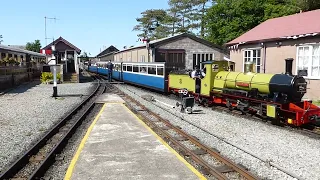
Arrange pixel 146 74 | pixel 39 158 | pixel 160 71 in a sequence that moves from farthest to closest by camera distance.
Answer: pixel 146 74 → pixel 160 71 → pixel 39 158

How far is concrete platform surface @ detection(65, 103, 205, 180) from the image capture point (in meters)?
5.85

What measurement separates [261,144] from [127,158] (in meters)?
3.63

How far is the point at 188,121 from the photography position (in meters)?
11.3

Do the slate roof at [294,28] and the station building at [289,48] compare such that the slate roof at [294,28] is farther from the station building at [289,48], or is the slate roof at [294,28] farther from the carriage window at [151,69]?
the carriage window at [151,69]

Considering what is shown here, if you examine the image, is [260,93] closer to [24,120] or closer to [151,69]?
[24,120]

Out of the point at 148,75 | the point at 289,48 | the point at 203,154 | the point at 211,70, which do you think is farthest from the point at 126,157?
the point at 148,75

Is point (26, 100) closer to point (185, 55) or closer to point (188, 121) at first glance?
point (188, 121)

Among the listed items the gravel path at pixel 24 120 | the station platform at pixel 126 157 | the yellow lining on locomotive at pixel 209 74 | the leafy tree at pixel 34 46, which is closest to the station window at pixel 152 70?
the yellow lining on locomotive at pixel 209 74

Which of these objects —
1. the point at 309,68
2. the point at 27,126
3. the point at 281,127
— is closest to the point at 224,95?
the point at 281,127

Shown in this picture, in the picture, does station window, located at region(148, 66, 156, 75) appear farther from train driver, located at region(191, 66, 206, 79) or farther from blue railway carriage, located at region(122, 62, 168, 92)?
train driver, located at region(191, 66, 206, 79)

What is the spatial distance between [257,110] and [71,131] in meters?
6.49

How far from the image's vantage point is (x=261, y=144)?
8.21 meters

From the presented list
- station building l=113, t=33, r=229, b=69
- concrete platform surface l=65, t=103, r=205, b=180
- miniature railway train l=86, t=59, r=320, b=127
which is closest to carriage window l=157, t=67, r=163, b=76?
miniature railway train l=86, t=59, r=320, b=127

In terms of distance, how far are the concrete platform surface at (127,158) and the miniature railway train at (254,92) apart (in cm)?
421
